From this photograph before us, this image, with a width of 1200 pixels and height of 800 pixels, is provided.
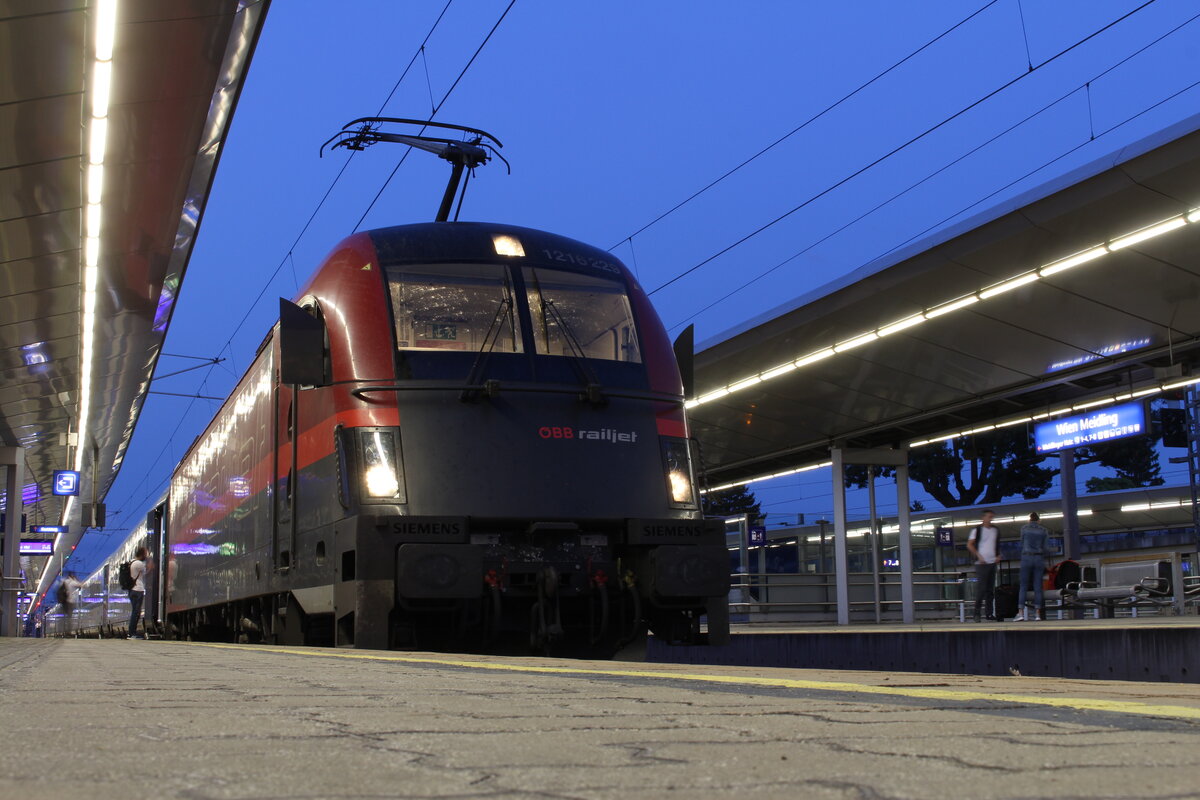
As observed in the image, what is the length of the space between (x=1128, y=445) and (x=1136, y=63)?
85.9 ft

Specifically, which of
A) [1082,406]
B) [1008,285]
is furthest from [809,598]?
[1008,285]

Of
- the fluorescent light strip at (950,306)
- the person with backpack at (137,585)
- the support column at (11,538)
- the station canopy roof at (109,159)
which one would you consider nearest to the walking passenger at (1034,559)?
the fluorescent light strip at (950,306)

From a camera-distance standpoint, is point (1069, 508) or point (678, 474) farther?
point (1069, 508)

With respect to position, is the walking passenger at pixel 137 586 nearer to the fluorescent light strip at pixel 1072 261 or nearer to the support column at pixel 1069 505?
the support column at pixel 1069 505

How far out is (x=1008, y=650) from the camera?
1108 centimetres

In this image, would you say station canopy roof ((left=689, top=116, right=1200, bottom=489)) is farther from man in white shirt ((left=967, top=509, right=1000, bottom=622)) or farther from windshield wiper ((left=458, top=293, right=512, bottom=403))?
windshield wiper ((left=458, top=293, right=512, bottom=403))

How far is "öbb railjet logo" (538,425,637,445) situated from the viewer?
Answer: 390 inches

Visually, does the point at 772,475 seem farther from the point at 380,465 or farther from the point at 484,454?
the point at 380,465

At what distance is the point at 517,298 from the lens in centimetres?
1045

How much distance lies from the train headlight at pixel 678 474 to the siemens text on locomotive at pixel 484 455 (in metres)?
0.02

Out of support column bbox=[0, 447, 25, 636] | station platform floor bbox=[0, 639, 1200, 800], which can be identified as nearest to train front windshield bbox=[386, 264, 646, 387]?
station platform floor bbox=[0, 639, 1200, 800]

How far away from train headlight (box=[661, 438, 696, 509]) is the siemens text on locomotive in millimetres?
19

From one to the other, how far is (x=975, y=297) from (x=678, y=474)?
6323mm

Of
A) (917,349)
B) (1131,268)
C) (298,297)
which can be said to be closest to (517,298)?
(298,297)
